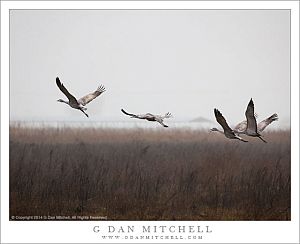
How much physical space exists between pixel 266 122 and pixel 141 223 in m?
1.04

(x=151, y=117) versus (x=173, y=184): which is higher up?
(x=151, y=117)

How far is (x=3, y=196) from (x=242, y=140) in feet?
5.21

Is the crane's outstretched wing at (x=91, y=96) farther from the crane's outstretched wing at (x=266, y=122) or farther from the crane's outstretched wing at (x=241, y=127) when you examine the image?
the crane's outstretched wing at (x=266, y=122)

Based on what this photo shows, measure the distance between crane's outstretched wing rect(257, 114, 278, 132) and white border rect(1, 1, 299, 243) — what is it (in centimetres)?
12

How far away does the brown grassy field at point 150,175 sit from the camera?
469cm

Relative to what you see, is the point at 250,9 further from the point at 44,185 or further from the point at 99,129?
the point at 44,185

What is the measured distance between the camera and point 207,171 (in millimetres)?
4727

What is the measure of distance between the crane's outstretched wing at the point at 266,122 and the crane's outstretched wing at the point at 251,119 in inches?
1.3

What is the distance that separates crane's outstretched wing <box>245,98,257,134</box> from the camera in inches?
181

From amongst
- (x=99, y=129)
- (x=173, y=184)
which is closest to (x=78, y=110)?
(x=99, y=129)

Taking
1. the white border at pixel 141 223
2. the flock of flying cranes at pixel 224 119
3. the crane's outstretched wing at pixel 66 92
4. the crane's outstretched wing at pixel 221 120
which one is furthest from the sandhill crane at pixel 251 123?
the crane's outstretched wing at pixel 66 92

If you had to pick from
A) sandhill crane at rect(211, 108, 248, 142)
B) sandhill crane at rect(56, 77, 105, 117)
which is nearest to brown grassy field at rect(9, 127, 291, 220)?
sandhill crane at rect(211, 108, 248, 142)

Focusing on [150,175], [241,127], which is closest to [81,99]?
[150,175]

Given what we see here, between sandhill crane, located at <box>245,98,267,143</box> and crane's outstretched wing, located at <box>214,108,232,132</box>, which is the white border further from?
crane's outstretched wing, located at <box>214,108,232,132</box>
